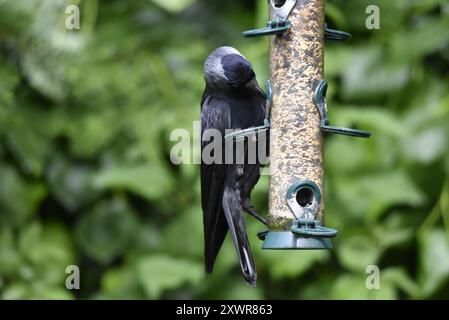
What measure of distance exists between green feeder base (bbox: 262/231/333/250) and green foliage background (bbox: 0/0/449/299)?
1.18 meters

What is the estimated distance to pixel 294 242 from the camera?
328 cm

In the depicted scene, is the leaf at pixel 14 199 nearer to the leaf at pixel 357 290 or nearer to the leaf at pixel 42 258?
the leaf at pixel 42 258

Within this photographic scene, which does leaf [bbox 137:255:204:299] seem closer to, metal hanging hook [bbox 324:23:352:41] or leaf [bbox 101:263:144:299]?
leaf [bbox 101:263:144:299]

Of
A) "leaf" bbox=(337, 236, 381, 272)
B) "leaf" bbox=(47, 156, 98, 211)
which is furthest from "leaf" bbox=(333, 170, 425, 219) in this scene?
"leaf" bbox=(47, 156, 98, 211)

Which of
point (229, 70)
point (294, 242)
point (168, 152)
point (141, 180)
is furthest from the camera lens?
point (168, 152)

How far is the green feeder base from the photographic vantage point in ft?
10.7

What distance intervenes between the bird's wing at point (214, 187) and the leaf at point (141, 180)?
4.27ft

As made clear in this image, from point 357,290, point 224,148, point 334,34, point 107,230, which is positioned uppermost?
point 334,34

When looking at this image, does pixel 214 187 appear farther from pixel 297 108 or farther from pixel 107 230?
pixel 107 230

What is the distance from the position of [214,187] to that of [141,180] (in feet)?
4.70

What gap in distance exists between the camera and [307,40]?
3521mm

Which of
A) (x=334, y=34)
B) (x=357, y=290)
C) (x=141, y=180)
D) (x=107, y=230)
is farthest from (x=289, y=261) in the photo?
(x=334, y=34)
